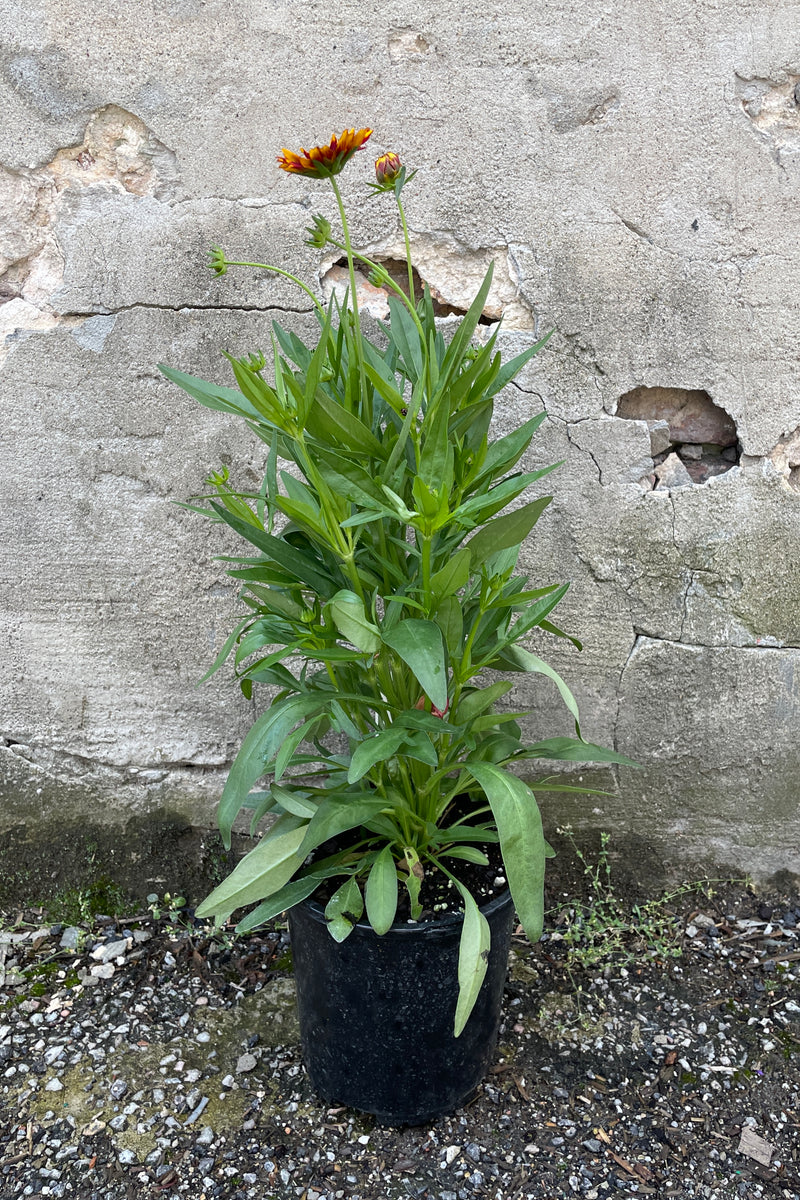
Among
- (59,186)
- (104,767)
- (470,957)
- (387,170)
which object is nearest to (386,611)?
(470,957)

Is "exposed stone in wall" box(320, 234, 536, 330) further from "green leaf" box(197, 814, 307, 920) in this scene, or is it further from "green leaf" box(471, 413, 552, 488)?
"green leaf" box(197, 814, 307, 920)

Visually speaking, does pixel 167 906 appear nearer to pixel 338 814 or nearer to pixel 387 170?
pixel 338 814

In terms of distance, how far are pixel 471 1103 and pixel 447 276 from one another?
168 cm

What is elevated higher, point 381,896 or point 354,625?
point 354,625

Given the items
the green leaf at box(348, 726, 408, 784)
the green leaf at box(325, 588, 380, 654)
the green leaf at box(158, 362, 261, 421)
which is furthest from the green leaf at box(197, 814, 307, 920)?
the green leaf at box(158, 362, 261, 421)

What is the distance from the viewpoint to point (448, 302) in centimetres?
198

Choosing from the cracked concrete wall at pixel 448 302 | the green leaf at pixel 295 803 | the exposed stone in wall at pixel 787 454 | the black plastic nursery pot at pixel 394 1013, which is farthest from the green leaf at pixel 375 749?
the exposed stone in wall at pixel 787 454

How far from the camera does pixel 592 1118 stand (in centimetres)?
166

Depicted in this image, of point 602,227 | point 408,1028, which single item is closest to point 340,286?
point 602,227

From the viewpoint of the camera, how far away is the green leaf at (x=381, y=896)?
4.64 feet

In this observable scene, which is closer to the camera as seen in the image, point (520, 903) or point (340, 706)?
point (520, 903)

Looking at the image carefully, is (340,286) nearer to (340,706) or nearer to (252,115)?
(252,115)

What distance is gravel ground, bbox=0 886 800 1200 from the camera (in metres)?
1.56

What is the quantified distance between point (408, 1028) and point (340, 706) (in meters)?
Result: 0.58
